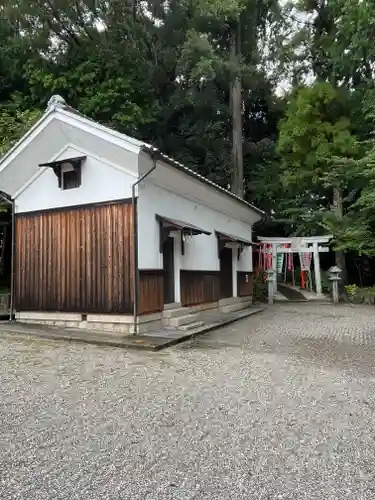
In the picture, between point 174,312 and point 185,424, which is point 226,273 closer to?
point 174,312

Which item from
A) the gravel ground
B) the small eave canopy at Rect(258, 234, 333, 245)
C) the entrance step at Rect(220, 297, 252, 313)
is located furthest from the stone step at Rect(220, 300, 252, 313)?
the gravel ground

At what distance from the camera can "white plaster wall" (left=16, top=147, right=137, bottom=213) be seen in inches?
313

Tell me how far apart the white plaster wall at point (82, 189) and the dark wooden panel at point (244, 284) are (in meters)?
6.72

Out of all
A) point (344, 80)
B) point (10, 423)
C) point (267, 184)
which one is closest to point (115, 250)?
point (10, 423)

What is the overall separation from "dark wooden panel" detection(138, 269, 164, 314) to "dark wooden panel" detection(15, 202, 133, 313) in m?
0.22

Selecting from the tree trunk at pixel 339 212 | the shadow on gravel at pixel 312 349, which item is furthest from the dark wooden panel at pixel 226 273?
the tree trunk at pixel 339 212

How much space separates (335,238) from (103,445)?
565 inches

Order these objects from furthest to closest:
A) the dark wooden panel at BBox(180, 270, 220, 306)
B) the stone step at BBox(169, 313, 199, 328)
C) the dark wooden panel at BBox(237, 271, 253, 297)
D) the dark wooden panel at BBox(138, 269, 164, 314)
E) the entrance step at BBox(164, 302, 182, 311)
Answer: the dark wooden panel at BBox(237, 271, 253, 297), the dark wooden panel at BBox(180, 270, 220, 306), the entrance step at BBox(164, 302, 182, 311), the stone step at BBox(169, 313, 199, 328), the dark wooden panel at BBox(138, 269, 164, 314)

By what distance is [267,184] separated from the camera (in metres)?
18.2

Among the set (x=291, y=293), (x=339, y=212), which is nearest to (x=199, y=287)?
(x=291, y=293)

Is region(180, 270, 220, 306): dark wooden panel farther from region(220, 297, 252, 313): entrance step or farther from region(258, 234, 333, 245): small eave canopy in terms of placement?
region(258, 234, 333, 245): small eave canopy

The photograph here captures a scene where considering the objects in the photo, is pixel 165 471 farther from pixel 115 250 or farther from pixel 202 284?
pixel 202 284

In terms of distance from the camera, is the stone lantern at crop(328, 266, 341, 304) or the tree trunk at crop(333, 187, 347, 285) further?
the tree trunk at crop(333, 187, 347, 285)

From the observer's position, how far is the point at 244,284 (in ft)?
46.6
